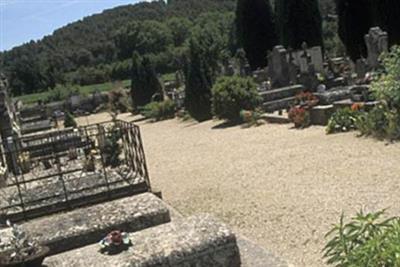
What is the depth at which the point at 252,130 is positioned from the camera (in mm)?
17062

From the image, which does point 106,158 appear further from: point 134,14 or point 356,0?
point 134,14

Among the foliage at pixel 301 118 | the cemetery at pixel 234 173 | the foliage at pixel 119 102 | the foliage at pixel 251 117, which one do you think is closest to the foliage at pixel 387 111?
the cemetery at pixel 234 173

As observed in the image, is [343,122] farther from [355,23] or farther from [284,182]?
[355,23]

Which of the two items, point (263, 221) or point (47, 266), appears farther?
point (263, 221)

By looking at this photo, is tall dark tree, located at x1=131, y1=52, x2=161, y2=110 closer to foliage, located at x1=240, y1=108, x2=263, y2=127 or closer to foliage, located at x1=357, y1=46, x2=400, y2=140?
foliage, located at x1=240, y1=108, x2=263, y2=127

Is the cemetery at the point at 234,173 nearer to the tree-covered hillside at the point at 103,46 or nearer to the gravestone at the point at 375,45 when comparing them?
the gravestone at the point at 375,45

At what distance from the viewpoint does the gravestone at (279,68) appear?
2459cm

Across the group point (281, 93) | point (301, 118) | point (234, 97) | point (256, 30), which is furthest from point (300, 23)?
point (301, 118)

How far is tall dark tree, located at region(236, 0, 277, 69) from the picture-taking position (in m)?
34.8

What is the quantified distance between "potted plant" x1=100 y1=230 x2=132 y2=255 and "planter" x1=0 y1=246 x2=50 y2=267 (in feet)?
Answer: 1.85

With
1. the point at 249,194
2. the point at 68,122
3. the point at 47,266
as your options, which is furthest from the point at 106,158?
the point at 68,122

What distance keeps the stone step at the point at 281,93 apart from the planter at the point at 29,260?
1662 centimetres

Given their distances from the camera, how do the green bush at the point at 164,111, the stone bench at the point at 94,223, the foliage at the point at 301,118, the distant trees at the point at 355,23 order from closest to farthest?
the stone bench at the point at 94,223, the foliage at the point at 301,118, the distant trees at the point at 355,23, the green bush at the point at 164,111

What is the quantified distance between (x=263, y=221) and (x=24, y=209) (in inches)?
129
